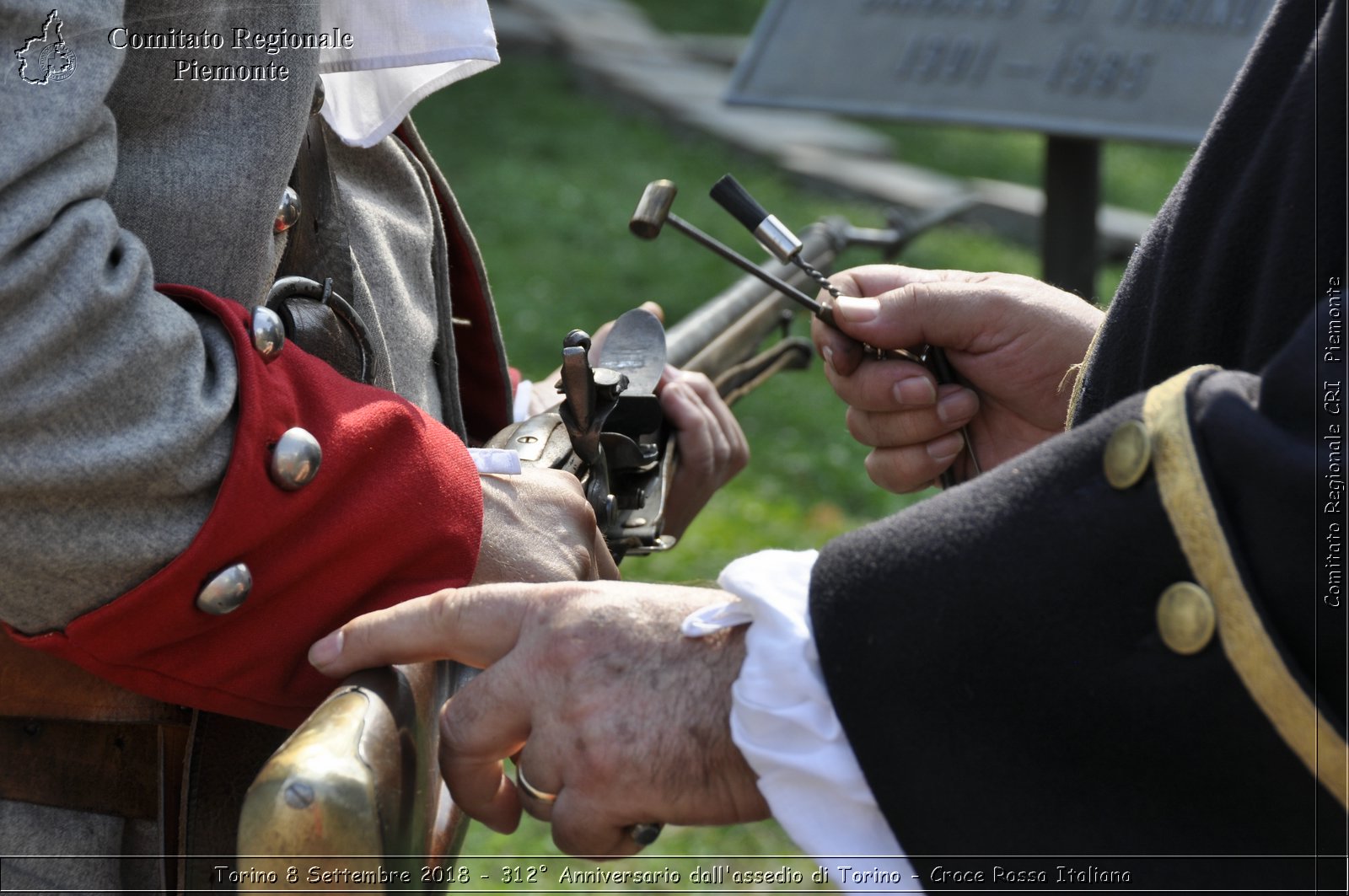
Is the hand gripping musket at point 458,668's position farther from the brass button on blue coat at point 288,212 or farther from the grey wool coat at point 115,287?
the brass button on blue coat at point 288,212

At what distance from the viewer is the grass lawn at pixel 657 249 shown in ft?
16.8

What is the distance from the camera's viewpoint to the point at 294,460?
1.17 m

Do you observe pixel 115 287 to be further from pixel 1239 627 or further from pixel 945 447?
pixel 945 447

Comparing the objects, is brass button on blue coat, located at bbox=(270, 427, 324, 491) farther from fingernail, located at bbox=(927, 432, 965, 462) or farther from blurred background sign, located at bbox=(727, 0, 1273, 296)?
blurred background sign, located at bbox=(727, 0, 1273, 296)

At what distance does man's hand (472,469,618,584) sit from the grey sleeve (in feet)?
1.04

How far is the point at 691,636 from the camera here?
1136mm

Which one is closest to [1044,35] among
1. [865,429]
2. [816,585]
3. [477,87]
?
[865,429]

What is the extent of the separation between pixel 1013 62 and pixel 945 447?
2.68m

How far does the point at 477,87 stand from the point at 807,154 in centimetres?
301

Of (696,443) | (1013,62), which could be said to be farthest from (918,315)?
(1013,62)

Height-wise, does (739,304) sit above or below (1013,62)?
above

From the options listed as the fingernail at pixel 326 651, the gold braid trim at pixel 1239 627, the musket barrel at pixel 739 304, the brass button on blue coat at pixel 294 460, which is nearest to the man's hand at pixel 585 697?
the fingernail at pixel 326 651

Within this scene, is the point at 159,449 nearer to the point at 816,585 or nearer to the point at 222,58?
the point at 222,58

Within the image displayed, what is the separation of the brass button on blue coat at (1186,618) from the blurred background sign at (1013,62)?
3.46 meters
